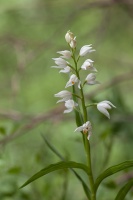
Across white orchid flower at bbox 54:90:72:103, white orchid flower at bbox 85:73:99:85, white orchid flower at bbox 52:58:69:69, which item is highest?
white orchid flower at bbox 52:58:69:69

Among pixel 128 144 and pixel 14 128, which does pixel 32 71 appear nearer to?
pixel 128 144

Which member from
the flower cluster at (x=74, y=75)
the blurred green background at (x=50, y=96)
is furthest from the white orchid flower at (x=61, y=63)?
the blurred green background at (x=50, y=96)

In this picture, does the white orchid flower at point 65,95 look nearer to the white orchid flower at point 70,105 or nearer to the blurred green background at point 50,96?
the white orchid flower at point 70,105

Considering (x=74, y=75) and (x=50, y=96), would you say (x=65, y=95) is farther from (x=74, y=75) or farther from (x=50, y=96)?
(x=50, y=96)

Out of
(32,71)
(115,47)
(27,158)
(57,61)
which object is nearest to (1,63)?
(32,71)

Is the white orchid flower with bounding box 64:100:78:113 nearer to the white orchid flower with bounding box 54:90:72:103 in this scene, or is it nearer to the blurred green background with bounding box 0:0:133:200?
the white orchid flower with bounding box 54:90:72:103

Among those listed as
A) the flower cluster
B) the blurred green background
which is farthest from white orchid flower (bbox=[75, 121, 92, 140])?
the blurred green background

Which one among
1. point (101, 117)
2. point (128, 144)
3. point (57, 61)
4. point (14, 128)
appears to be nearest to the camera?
point (57, 61)

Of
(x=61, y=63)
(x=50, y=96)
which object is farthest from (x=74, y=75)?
(x=50, y=96)
